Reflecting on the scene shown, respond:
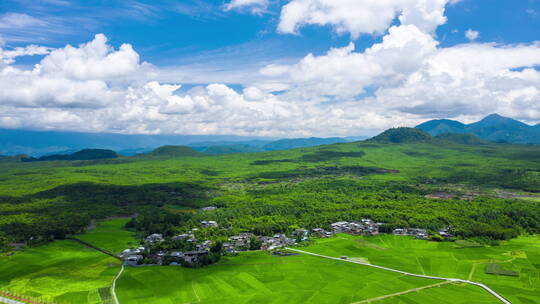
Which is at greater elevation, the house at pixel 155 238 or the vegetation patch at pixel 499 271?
the vegetation patch at pixel 499 271

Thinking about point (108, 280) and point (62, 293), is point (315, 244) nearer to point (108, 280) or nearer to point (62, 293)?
point (108, 280)

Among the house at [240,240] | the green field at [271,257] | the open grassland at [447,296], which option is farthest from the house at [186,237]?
the open grassland at [447,296]

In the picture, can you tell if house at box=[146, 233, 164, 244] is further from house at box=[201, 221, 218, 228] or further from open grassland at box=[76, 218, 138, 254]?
house at box=[201, 221, 218, 228]

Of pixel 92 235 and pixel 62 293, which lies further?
pixel 92 235

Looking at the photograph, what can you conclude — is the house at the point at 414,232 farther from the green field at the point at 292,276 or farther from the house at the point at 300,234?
the house at the point at 300,234

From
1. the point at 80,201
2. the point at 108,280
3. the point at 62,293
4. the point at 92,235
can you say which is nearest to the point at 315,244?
the point at 108,280

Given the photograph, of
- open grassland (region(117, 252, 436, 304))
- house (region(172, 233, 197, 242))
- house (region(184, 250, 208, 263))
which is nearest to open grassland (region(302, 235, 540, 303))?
open grassland (region(117, 252, 436, 304))
